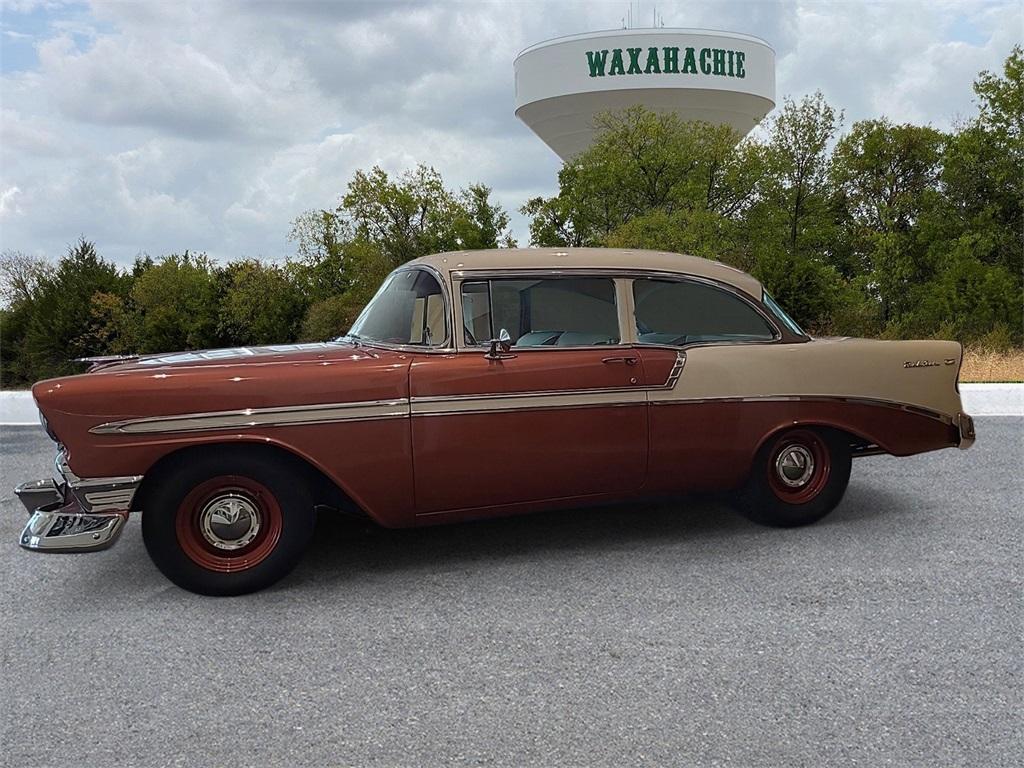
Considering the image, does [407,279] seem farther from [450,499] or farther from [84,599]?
[84,599]

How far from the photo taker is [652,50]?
36.6 m

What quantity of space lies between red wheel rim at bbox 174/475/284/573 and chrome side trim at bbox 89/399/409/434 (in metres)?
0.28

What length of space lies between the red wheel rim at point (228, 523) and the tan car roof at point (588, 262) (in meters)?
1.55

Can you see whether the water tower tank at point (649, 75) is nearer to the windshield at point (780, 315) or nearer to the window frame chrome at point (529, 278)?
the windshield at point (780, 315)

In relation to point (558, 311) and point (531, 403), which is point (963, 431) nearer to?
point (558, 311)

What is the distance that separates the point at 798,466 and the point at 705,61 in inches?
1399

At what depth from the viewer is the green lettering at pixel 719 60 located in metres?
37.5

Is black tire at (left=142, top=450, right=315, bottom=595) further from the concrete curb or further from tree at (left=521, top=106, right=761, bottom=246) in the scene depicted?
tree at (left=521, top=106, right=761, bottom=246)

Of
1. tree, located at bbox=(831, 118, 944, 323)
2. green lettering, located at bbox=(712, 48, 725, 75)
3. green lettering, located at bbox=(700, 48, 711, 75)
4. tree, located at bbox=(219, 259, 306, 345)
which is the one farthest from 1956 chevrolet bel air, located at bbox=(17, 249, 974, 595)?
tree, located at bbox=(219, 259, 306, 345)

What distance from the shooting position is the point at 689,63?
121 ft

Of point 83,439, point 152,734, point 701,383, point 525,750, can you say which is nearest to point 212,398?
point 83,439

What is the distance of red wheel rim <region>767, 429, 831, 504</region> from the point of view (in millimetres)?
5312

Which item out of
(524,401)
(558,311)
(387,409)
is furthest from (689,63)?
(387,409)

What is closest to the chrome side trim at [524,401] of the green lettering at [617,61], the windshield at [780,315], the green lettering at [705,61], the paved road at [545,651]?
the paved road at [545,651]
